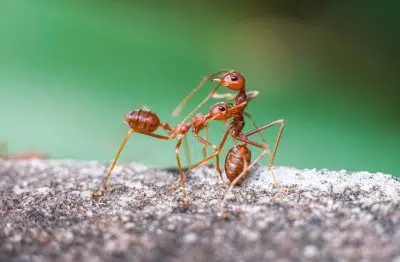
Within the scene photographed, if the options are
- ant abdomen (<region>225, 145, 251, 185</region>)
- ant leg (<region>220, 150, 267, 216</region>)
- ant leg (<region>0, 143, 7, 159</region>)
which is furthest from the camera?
ant leg (<region>0, 143, 7, 159</region>)

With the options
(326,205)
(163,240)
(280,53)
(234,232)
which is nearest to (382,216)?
(326,205)

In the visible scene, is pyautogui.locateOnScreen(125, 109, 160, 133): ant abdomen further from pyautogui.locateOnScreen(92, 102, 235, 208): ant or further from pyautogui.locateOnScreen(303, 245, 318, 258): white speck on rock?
pyautogui.locateOnScreen(303, 245, 318, 258): white speck on rock

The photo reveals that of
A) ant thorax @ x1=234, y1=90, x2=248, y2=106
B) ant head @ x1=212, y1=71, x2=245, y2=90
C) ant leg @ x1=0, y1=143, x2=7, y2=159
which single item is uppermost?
ant head @ x1=212, y1=71, x2=245, y2=90

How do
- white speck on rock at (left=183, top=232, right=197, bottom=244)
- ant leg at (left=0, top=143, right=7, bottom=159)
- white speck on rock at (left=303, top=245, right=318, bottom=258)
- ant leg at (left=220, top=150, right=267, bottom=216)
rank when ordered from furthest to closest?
ant leg at (left=0, top=143, right=7, bottom=159)
ant leg at (left=220, top=150, right=267, bottom=216)
white speck on rock at (left=183, top=232, right=197, bottom=244)
white speck on rock at (left=303, top=245, right=318, bottom=258)

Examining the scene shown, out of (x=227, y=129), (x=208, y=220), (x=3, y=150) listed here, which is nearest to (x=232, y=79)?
(x=227, y=129)

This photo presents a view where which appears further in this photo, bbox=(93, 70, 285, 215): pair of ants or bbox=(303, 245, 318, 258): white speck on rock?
bbox=(93, 70, 285, 215): pair of ants

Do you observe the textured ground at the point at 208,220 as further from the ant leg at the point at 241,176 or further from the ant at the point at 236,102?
the ant at the point at 236,102

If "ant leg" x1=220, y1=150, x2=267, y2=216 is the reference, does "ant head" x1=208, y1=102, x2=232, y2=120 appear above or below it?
above

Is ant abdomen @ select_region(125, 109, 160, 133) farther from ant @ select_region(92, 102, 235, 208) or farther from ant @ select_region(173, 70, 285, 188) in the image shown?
ant @ select_region(173, 70, 285, 188)

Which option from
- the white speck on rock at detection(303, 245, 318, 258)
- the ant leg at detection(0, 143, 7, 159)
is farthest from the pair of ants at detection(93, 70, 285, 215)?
the ant leg at detection(0, 143, 7, 159)
